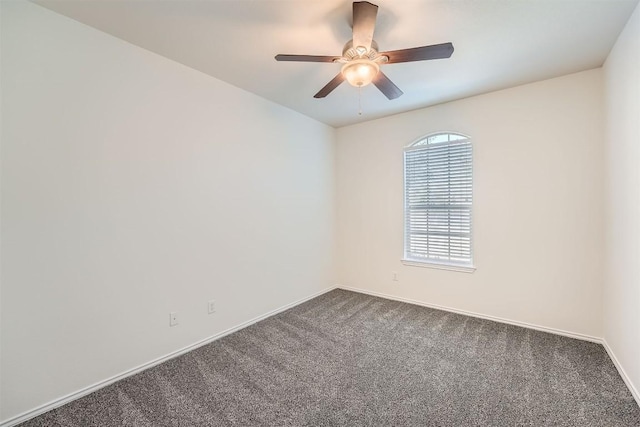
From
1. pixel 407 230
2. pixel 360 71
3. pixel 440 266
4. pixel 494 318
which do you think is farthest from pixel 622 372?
pixel 360 71

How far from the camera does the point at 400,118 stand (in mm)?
3736

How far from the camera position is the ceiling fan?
155cm

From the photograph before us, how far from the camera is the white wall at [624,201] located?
1.81 m

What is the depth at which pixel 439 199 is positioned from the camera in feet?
11.4

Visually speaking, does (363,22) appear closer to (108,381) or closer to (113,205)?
(113,205)

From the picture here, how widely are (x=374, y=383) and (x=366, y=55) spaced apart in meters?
2.32

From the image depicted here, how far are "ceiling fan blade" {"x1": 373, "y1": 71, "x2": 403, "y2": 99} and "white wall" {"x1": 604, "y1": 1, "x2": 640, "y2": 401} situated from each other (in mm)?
1529

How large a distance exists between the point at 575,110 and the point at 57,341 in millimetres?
4665

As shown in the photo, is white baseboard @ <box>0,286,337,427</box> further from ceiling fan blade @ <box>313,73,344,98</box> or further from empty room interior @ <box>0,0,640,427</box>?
ceiling fan blade @ <box>313,73,344,98</box>

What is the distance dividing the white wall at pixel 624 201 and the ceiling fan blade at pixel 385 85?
1529 mm

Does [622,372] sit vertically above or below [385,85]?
below

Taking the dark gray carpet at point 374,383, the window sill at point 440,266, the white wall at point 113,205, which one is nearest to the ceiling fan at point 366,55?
the white wall at point 113,205

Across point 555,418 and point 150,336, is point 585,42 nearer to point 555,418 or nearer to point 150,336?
point 555,418

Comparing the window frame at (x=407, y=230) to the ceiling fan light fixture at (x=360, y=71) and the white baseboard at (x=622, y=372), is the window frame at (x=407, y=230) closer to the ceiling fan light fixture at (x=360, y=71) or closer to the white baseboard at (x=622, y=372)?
the white baseboard at (x=622, y=372)
